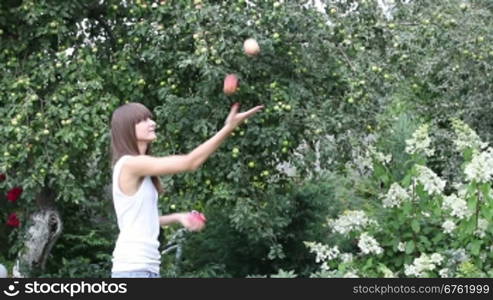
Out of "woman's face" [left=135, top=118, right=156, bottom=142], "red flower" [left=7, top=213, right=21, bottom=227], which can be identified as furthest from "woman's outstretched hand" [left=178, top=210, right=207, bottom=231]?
"red flower" [left=7, top=213, right=21, bottom=227]

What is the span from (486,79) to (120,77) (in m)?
2.96

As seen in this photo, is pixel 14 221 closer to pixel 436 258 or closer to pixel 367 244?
pixel 367 244

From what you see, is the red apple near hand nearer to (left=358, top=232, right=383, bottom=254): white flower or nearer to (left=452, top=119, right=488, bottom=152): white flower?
(left=358, top=232, right=383, bottom=254): white flower

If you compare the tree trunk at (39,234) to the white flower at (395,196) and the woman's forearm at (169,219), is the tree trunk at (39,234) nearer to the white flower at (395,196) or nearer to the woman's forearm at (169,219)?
the white flower at (395,196)

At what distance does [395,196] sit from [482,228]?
0.49 metres

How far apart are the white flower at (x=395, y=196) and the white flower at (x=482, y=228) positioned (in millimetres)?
409

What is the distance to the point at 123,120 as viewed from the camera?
123 inches

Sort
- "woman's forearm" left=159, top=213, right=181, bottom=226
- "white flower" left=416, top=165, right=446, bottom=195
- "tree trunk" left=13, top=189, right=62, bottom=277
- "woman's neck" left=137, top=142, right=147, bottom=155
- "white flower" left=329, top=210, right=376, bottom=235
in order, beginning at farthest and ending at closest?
1. "tree trunk" left=13, top=189, right=62, bottom=277
2. "white flower" left=329, top=210, right=376, bottom=235
3. "white flower" left=416, top=165, right=446, bottom=195
4. "woman's forearm" left=159, top=213, right=181, bottom=226
5. "woman's neck" left=137, top=142, right=147, bottom=155

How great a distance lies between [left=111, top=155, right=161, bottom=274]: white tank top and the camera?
10.0 ft

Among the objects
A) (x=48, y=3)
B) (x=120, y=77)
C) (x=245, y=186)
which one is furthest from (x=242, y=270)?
(x=48, y=3)

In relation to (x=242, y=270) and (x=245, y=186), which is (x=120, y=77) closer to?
(x=245, y=186)

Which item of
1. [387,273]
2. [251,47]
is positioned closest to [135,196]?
[251,47]

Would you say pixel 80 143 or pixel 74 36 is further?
pixel 74 36

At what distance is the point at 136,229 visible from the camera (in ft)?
10.1
